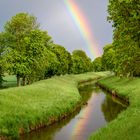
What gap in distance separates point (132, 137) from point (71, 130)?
49.9 feet

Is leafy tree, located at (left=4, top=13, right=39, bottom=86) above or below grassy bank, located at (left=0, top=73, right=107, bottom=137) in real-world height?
above

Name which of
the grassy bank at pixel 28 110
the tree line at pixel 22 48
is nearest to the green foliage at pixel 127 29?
the grassy bank at pixel 28 110

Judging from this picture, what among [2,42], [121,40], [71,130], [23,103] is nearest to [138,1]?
[121,40]

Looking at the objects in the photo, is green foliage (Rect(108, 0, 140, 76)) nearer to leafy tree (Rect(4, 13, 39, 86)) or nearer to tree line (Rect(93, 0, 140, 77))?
tree line (Rect(93, 0, 140, 77))

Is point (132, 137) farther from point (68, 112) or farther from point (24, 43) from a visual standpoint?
point (24, 43)

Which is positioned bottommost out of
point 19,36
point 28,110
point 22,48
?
point 28,110

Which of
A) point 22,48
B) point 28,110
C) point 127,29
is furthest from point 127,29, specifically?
point 22,48

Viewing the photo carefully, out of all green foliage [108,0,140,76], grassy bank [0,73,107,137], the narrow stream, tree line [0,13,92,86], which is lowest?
the narrow stream

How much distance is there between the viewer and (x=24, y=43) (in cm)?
8300

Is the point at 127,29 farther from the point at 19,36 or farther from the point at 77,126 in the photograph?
the point at 19,36

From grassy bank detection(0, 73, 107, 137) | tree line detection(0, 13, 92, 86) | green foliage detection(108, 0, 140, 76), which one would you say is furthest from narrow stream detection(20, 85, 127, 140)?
tree line detection(0, 13, 92, 86)

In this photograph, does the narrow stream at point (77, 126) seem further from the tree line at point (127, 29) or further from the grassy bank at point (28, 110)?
the tree line at point (127, 29)

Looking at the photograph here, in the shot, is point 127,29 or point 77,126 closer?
point 127,29

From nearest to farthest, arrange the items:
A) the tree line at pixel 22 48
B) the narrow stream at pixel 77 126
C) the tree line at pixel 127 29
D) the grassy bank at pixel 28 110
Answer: the tree line at pixel 127 29 → the grassy bank at pixel 28 110 → the narrow stream at pixel 77 126 → the tree line at pixel 22 48
